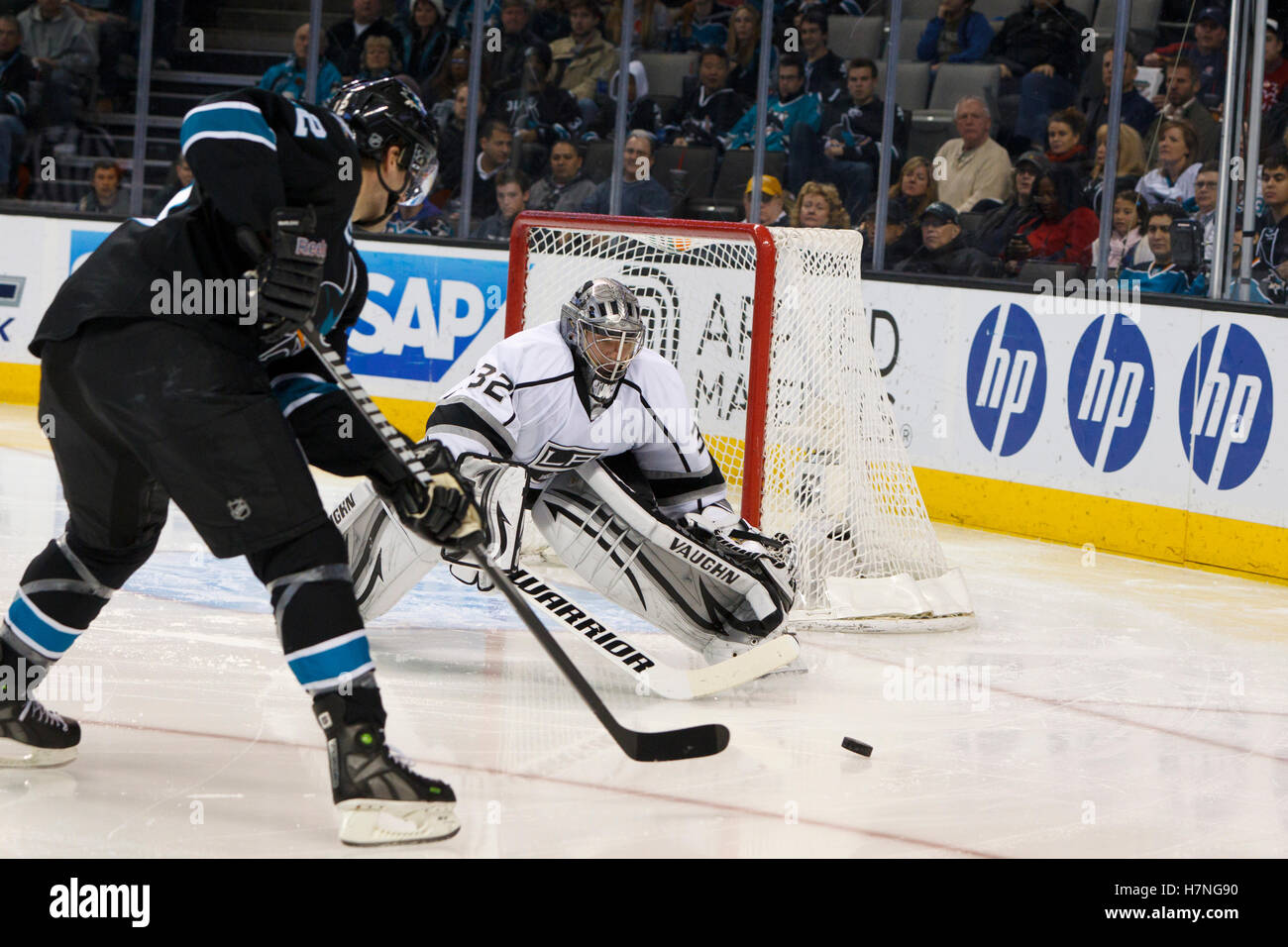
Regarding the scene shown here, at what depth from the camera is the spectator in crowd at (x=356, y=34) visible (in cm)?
801

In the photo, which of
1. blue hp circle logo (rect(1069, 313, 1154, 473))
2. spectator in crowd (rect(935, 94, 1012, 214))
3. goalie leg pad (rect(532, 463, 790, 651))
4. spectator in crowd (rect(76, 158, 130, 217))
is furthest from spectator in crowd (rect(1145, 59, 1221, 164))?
spectator in crowd (rect(76, 158, 130, 217))

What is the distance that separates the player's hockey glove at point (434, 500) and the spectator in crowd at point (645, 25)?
5.29 metres

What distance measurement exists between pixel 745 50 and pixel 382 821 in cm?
546

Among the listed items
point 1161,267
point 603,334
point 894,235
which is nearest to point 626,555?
point 603,334

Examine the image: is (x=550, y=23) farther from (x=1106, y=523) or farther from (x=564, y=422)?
(x=564, y=422)

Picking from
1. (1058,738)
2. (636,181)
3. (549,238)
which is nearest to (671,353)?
(549,238)

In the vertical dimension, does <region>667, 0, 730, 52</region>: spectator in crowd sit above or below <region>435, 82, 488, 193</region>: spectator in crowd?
above

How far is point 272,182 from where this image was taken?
2.33m

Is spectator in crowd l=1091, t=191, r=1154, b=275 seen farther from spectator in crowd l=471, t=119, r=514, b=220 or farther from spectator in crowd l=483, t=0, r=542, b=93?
spectator in crowd l=483, t=0, r=542, b=93

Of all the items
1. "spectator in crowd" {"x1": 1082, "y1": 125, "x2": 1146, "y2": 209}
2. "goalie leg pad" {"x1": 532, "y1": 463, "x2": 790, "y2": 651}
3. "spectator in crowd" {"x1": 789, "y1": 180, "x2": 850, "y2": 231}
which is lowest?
"goalie leg pad" {"x1": 532, "y1": 463, "x2": 790, "y2": 651}

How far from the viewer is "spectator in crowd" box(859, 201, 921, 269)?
6566 mm

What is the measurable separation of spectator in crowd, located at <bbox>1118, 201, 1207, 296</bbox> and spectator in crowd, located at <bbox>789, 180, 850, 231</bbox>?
1.29m
